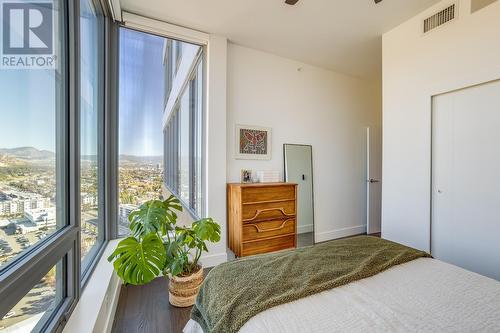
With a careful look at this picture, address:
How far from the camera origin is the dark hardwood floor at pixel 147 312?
71.3 inches

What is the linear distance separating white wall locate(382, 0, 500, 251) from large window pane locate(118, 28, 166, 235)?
9.60ft

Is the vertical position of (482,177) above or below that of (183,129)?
below

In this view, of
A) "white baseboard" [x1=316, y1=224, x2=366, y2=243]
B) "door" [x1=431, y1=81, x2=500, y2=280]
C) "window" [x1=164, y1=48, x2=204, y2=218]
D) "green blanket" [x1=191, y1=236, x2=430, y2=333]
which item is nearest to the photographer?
"green blanket" [x1=191, y1=236, x2=430, y2=333]

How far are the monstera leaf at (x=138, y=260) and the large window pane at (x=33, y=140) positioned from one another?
457 millimetres

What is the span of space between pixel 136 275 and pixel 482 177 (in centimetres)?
302

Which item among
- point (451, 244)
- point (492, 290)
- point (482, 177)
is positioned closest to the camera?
point (492, 290)

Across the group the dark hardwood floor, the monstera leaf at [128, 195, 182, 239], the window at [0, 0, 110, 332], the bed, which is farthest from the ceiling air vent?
the dark hardwood floor

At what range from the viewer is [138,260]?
1632 millimetres

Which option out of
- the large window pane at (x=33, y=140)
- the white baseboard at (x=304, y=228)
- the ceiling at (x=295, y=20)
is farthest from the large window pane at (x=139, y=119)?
the white baseboard at (x=304, y=228)

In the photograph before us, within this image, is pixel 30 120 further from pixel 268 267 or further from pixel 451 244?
pixel 451 244

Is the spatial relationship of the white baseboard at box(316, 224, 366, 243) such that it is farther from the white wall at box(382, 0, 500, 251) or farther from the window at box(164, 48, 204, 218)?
the window at box(164, 48, 204, 218)

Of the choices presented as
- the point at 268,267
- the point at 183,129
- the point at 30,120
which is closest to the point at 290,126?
the point at 183,129

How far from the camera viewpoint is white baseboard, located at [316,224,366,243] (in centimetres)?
392

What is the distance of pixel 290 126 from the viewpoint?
3648 millimetres
